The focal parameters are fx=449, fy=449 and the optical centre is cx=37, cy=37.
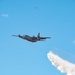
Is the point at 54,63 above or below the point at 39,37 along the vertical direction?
below

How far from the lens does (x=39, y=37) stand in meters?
192

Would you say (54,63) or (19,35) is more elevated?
(19,35)

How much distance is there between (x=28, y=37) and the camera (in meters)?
190

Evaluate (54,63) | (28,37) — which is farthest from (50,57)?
(28,37)

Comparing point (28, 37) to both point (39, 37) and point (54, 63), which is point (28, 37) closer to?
point (39, 37)

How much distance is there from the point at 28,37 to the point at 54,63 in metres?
18.8

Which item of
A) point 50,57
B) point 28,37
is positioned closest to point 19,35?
point 28,37

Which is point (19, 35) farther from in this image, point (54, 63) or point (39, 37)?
point (54, 63)

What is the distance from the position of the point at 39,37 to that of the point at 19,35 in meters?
8.64

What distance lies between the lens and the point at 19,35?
19275 centimetres

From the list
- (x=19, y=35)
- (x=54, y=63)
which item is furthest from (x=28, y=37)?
(x=54, y=63)

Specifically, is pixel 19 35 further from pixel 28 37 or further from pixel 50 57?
pixel 50 57

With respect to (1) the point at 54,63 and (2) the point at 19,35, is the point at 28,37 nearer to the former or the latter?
(2) the point at 19,35

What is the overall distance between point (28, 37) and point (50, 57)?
1632cm
